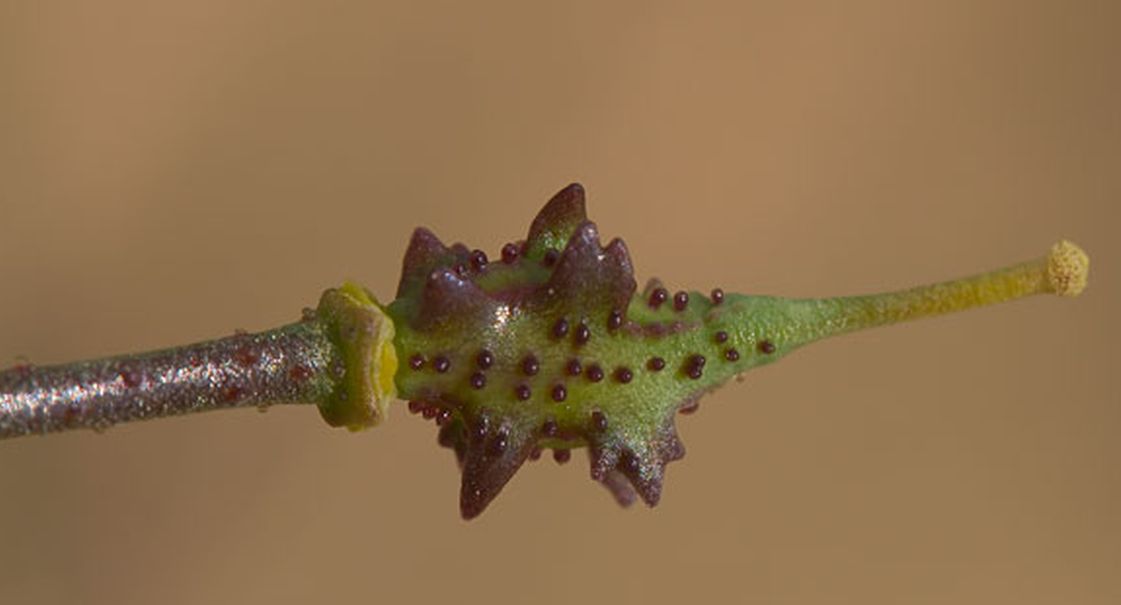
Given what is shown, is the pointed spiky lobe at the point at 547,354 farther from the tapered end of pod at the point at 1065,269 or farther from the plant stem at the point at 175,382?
the tapered end of pod at the point at 1065,269

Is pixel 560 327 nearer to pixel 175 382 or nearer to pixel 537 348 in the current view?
pixel 537 348

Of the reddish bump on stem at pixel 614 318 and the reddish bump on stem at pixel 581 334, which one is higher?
the reddish bump on stem at pixel 614 318

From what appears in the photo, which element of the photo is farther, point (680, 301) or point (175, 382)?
point (680, 301)

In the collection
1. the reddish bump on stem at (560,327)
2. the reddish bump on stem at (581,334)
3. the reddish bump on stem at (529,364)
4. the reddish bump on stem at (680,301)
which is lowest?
the reddish bump on stem at (529,364)

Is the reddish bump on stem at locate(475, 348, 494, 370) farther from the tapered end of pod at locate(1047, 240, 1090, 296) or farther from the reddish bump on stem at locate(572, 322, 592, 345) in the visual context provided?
the tapered end of pod at locate(1047, 240, 1090, 296)

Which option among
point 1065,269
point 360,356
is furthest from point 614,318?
point 1065,269

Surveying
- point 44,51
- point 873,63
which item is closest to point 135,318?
point 44,51

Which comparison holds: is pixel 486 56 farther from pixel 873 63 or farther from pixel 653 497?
pixel 653 497

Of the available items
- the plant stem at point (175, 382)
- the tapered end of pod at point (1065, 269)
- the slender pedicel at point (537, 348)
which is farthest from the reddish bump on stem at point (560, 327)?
the tapered end of pod at point (1065, 269)
